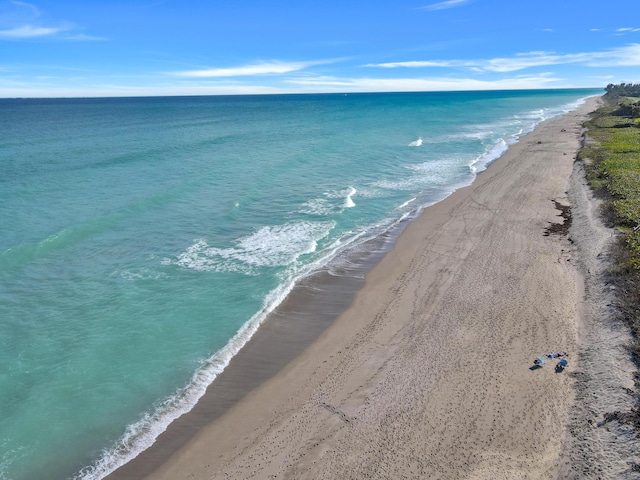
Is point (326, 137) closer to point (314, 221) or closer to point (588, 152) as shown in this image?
point (588, 152)

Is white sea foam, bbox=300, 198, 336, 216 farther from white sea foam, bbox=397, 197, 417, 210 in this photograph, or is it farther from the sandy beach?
the sandy beach

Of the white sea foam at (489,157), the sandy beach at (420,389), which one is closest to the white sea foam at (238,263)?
the sandy beach at (420,389)

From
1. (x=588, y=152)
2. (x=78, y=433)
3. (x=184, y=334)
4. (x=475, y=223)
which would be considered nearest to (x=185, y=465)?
(x=78, y=433)

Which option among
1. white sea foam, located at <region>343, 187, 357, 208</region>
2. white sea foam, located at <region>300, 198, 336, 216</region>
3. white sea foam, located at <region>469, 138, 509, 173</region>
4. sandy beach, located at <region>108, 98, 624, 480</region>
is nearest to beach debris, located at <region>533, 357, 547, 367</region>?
sandy beach, located at <region>108, 98, 624, 480</region>

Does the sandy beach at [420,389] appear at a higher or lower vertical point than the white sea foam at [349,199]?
lower

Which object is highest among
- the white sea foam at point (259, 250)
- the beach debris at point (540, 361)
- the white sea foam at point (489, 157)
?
the white sea foam at point (489, 157)

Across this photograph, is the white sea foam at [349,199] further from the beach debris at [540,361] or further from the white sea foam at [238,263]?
the beach debris at [540,361]
